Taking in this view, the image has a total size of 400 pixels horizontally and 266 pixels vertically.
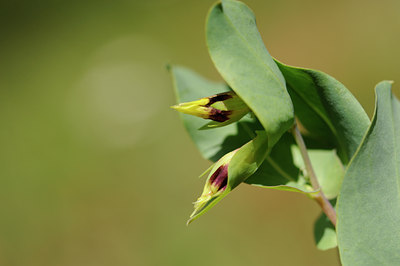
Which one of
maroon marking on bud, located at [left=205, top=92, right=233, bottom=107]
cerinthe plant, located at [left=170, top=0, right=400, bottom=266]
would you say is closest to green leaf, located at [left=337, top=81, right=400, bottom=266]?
cerinthe plant, located at [left=170, top=0, right=400, bottom=266]

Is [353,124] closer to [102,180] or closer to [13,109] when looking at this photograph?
[102,180]

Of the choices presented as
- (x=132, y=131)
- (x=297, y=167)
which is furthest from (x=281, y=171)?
(x=132, y=131)

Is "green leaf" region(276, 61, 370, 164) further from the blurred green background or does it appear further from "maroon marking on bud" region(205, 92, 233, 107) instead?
the blurred green background

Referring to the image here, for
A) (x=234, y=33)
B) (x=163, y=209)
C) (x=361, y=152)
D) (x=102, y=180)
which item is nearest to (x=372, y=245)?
(x=361, y=152)

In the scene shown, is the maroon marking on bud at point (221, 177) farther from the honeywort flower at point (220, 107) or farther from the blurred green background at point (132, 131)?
the blurred green background at point (132, 131)

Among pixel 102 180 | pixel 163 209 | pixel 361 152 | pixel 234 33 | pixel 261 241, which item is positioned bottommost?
pixel 261 241

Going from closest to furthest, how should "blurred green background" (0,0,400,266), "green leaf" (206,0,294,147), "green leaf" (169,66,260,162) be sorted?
"green leaf" (206,0,294,147)
"green leaf" (169,66,260,162)
"blurred green background" (0,0,400,266)
